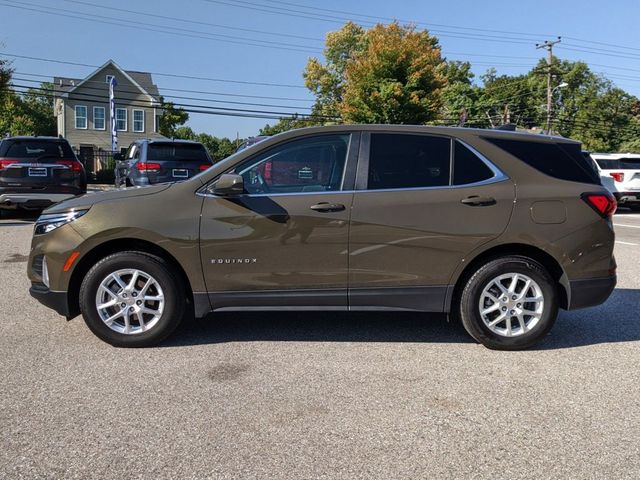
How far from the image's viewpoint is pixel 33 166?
11.3m

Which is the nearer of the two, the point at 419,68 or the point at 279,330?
the point at 279,330

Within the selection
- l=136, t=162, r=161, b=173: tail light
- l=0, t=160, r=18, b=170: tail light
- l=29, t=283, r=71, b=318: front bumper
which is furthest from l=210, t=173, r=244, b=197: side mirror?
l=136, t=162, r=161, b=173: tail light

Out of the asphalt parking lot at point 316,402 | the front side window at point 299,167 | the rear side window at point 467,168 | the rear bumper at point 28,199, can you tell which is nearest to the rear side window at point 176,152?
the rear bumper at point 28,199

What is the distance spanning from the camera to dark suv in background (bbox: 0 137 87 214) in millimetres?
11242

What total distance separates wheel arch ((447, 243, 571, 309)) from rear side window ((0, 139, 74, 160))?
9750mm

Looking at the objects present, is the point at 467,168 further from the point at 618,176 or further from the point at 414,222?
the point at 618,176

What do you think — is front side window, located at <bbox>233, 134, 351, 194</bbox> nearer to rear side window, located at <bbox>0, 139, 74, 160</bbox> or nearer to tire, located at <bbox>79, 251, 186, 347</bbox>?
tire, located at <bbox>79, 251, 186, 347</bbox>

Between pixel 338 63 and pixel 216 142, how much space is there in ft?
114

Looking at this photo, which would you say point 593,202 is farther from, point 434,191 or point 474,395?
point 474,395

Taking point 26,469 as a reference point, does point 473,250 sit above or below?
above

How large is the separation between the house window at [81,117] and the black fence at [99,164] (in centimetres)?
255

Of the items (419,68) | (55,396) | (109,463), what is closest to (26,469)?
(109,463)

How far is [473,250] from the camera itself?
14.5 ft

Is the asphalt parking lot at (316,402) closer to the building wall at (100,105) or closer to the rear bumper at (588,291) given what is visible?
the rear bumper at (588,291)
